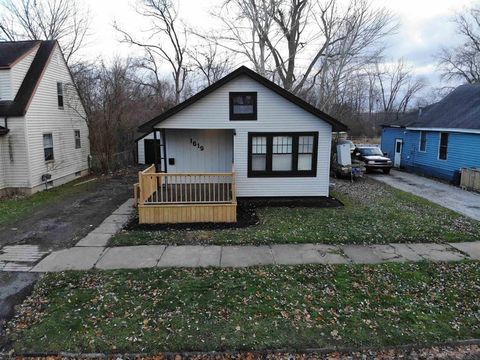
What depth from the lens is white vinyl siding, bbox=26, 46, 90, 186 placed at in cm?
1362

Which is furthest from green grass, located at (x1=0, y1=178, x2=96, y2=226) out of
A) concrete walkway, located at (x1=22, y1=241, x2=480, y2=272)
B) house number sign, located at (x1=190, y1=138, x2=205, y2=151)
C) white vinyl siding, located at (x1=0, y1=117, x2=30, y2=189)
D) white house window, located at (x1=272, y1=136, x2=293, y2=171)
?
white house window, located at (x1=272, y1=136, x2=293, y2=171)

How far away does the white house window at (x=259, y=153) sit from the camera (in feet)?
37.2

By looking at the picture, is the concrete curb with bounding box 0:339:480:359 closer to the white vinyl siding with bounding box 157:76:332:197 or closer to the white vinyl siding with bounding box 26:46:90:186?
the white vinyl siding with bounding box 157:76:332:197

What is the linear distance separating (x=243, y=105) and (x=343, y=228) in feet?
17.3

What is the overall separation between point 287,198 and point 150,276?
6787mm

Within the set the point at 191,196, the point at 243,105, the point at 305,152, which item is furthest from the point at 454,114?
the point at 191,196

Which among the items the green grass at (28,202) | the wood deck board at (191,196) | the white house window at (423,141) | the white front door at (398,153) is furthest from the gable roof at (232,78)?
the white front door at (398,153)

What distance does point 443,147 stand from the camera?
59.7 ft

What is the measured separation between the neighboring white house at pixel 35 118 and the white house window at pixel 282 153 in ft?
32.4

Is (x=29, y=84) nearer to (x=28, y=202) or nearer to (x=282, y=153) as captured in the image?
(x=28, y=202)

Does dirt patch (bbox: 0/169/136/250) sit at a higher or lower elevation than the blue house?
lower

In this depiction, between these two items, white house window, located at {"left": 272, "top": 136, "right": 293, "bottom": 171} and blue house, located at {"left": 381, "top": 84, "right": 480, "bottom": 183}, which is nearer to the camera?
white house window, located at {"left": 272, "top": 136, "right": 293, "bottom": 171}

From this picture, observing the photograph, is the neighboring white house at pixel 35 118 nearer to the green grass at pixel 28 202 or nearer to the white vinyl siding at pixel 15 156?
the white vinyl siding at pixel 15 156

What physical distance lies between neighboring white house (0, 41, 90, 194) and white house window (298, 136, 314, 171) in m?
10.7
